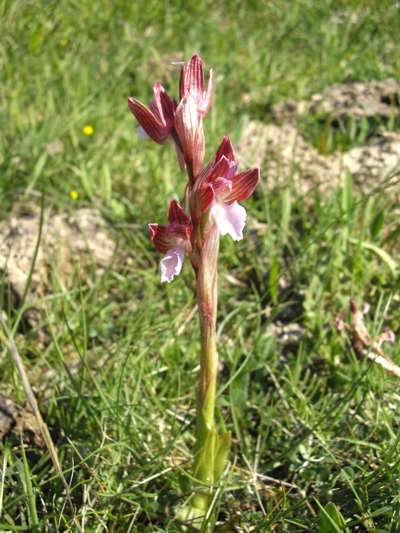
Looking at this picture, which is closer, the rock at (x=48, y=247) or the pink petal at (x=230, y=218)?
the pink petal at (x=230, y=218)

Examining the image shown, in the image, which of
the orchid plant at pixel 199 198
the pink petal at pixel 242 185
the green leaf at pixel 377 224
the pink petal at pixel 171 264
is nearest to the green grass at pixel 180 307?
the green leaf at pixel 377 224

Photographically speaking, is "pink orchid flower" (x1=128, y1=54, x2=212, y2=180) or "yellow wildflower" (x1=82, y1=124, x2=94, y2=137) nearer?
"pink orchid flower" (x1=128, y1=54, x2=212, y2=180)

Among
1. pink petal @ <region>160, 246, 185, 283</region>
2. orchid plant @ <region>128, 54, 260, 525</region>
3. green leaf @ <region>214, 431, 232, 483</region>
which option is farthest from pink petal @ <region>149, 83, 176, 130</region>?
green leaf @ <region>214, 431, 232, 483</region>

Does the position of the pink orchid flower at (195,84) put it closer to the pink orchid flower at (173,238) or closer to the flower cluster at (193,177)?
the flower cluster at (193,177)

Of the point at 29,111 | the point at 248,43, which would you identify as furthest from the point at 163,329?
the point at 248,43

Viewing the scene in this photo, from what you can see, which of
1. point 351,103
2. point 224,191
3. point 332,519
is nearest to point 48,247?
point 224,191

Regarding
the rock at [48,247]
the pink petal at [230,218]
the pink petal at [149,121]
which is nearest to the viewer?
the pink petal at [230,218]

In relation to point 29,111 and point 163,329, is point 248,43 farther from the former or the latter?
point 163,329

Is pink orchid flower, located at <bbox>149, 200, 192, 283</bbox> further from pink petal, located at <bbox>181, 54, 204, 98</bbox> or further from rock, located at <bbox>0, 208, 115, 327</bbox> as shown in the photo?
rock, located at <bbox>0, 208, 115, 327</bbox>
